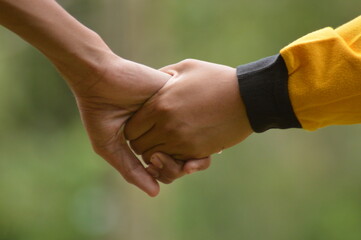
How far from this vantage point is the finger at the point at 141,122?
150cm

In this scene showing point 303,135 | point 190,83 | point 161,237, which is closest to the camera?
point 190,83

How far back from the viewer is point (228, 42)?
171 inches

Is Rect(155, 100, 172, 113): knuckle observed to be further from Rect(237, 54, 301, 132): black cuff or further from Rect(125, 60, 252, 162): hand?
Rect(237, 54, 301, 132): black cuff

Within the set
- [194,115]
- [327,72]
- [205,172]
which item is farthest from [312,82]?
[205,172]

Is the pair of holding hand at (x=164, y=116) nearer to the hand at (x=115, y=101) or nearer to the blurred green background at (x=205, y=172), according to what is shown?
the hand at (x=115, y=101)

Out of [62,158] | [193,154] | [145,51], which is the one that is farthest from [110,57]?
[62,158]

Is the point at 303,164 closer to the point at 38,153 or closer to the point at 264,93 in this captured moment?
the point at 38,153

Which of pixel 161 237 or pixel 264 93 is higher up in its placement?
pixel 264 93

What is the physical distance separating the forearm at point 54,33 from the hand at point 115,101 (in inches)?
1.0

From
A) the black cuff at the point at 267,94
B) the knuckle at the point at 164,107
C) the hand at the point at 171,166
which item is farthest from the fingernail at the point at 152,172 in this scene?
the black cuff at the point at 267,94

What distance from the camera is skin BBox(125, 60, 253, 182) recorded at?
144cm

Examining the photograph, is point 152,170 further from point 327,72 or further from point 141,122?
point 327,72

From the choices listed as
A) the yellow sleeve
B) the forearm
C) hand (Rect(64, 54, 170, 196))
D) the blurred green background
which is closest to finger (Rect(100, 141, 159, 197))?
hand (Rect(64, 54, 170, 196))

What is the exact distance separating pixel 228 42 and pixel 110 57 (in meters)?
3.03
